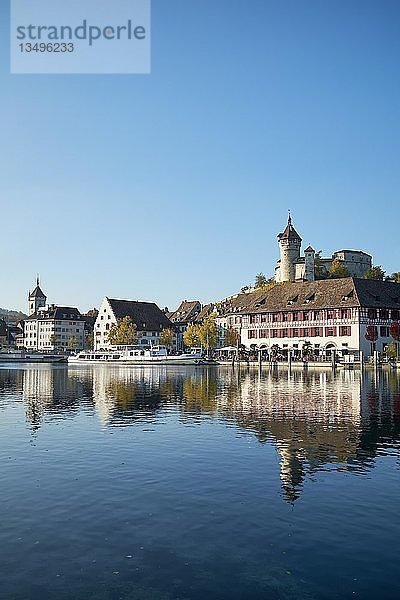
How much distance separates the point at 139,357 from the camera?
136750 millimetres

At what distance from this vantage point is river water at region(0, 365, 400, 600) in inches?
515

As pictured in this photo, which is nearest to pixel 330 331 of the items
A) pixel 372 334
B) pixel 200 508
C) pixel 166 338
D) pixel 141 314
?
pixel 372 334

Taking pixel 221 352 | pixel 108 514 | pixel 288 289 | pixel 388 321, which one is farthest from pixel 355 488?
pixel 221 352

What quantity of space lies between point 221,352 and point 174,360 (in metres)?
20.9

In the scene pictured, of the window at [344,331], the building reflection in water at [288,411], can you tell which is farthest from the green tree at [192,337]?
the building reflection in water at [288,411]

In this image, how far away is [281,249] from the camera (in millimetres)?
177000

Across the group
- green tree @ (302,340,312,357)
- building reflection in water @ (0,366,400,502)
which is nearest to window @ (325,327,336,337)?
green tree @ (302,340,312,357)

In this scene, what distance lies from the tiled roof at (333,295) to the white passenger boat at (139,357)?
15693mm

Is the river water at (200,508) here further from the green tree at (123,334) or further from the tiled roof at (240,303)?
the green tree at (123,334)

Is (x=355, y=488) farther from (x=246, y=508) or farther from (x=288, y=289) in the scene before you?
(x=288, y=289)

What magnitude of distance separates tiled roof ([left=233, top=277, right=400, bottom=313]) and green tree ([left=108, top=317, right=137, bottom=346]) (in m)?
42.1

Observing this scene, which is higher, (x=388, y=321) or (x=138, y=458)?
(x=388, y=321)

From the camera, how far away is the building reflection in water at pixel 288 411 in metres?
25.2

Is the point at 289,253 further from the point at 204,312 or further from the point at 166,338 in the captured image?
the point at 166,338
